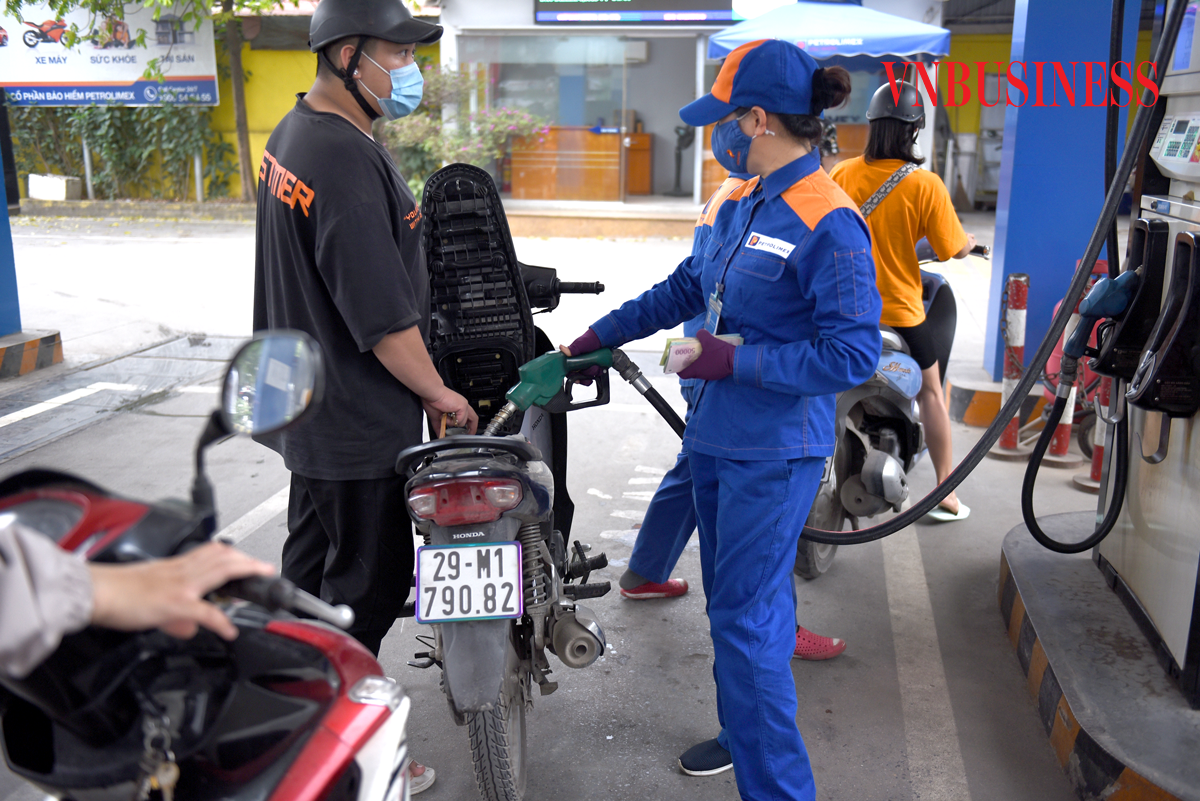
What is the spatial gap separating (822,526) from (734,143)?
1818 millimetres

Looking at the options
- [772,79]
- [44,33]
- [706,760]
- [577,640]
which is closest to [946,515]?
[706,760]

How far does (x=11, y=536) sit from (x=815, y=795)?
2120 millimetres

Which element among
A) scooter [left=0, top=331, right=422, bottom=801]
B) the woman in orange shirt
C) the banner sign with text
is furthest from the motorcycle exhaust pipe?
the banner sign with text

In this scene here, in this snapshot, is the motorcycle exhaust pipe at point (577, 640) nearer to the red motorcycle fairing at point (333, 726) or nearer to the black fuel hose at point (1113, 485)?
the red motorcycle fairing at point (333, 726)

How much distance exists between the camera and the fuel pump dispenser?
8.91 ft

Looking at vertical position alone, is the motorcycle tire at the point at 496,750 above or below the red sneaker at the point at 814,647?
above

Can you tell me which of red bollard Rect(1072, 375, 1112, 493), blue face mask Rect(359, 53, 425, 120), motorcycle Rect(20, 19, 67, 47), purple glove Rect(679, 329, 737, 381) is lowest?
red bollard Rect(1072, 375, 1112, 493)

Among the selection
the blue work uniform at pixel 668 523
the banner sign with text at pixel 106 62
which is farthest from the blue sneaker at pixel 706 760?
the banner sign with text at pixel 106 62

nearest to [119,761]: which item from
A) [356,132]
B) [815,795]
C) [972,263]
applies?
[356,132]

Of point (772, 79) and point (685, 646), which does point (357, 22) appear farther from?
point (685, 646)

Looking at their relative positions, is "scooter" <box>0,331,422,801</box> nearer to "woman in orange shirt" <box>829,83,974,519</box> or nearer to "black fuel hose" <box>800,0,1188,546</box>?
"black fuel hose" <box>800,0,1188,546</box>

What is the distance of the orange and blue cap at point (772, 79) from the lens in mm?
2357

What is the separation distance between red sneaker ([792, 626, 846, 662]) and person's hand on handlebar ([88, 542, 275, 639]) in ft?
8.46

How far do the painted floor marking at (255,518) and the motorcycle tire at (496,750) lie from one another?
220cm
